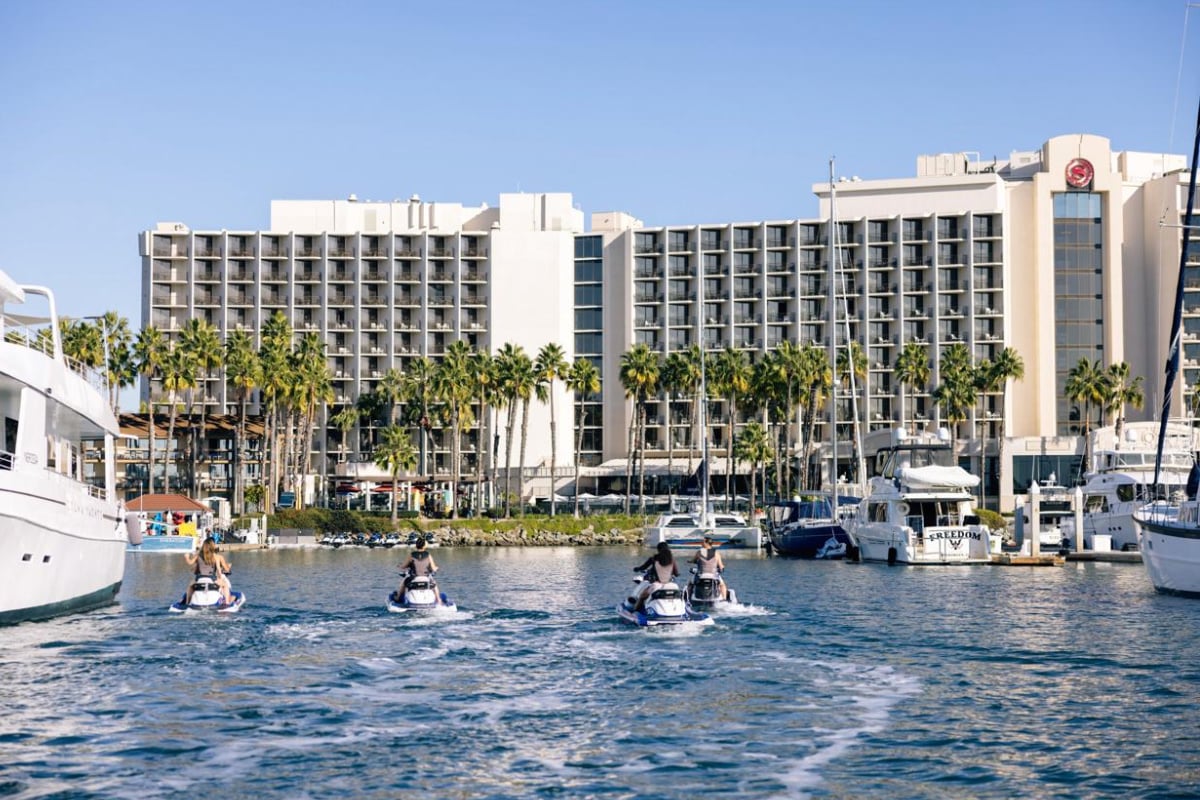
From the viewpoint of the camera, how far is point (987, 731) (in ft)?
74.8

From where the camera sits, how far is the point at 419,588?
3900 cm

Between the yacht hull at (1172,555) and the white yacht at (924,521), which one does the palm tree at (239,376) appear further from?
the yacht hull at (1172,555)

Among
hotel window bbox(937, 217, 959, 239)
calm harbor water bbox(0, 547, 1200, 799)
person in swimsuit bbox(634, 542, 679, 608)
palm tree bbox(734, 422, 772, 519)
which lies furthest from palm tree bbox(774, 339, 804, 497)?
person in swimsuit bbox(634, 542, 679, 608)

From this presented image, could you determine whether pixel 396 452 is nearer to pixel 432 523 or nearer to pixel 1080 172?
pixel 432 523

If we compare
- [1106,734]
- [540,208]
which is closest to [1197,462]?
[1106,734]

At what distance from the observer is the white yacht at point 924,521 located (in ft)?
242

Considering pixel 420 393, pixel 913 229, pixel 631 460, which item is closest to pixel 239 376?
pixel 420 393

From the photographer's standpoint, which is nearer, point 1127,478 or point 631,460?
point 1127,478

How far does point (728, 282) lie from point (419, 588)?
→ 12644 cm

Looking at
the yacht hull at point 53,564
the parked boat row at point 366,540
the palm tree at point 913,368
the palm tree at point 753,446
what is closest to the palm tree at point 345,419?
the parked boat row at point 366,540

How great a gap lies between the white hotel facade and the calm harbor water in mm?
110815

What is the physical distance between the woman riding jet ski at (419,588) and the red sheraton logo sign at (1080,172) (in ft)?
414

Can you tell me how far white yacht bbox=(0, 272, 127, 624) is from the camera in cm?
3356

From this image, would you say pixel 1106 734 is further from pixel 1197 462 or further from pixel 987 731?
pixel 1197 462
